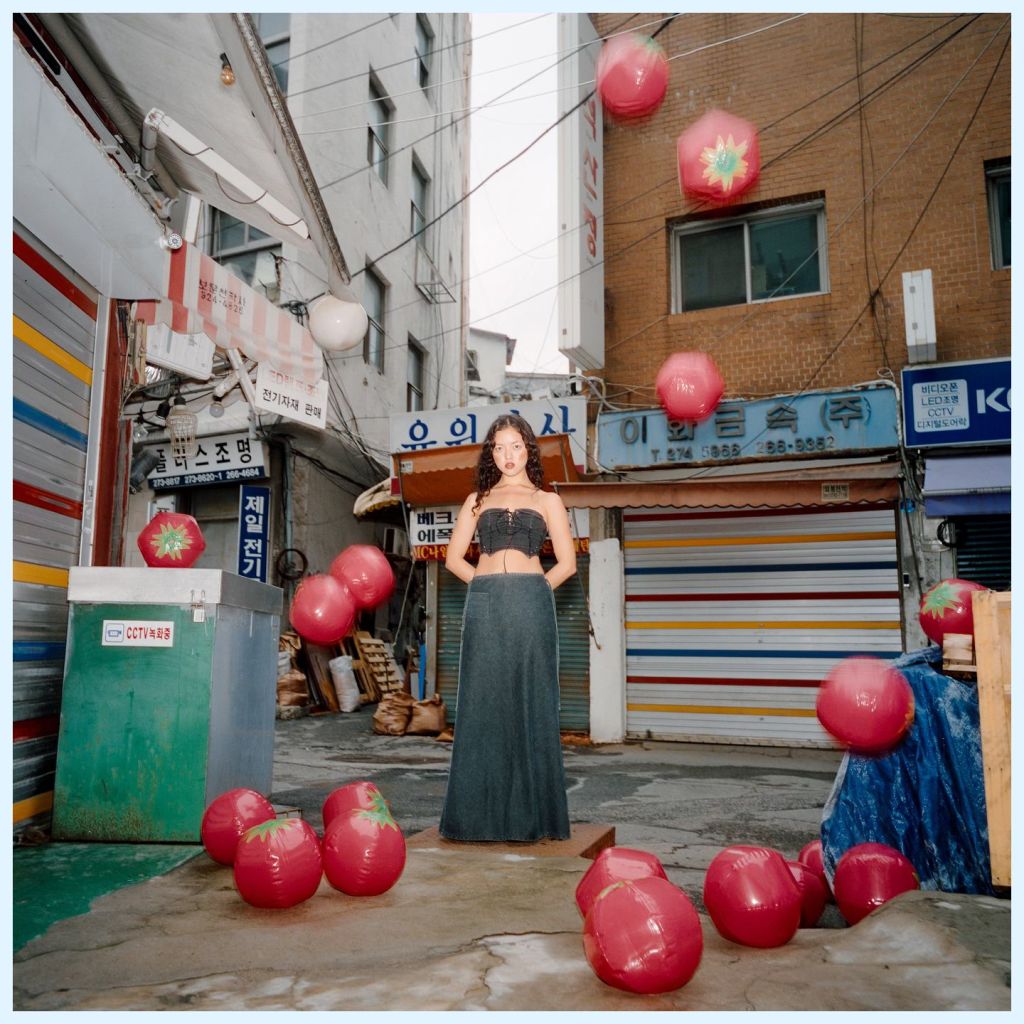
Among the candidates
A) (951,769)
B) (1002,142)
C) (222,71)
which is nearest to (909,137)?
(1002,142)

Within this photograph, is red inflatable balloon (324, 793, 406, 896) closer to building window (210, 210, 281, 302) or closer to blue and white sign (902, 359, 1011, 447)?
blue and white sign (902, 359, 1011, 447)

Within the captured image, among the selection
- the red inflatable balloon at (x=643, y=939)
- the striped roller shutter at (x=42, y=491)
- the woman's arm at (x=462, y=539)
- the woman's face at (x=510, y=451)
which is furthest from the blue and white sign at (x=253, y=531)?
the red inflatable balloon at (x=643, y=939)

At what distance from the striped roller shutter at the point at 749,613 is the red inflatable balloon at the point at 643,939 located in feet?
27.4

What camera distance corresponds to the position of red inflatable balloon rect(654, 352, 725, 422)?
30.5 ft

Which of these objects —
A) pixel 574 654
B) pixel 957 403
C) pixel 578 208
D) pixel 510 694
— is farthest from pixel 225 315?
pixel 957 403

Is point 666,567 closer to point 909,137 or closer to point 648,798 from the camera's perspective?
point 648,798

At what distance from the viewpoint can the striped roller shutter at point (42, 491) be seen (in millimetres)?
4383

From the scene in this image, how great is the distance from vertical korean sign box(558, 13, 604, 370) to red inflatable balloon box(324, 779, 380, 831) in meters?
7.21

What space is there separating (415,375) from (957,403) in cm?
1313

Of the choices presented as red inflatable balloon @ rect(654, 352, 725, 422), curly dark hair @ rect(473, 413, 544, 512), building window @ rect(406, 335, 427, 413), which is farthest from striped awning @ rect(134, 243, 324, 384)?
building window @ rect(406, 335, 427, 413)

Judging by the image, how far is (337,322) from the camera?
6.95 metres

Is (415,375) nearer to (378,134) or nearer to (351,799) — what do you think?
(378,134)

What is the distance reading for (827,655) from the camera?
10156 millimetres

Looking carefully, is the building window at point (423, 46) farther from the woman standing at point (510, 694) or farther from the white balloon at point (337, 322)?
the woman standing at point (510, 694)
